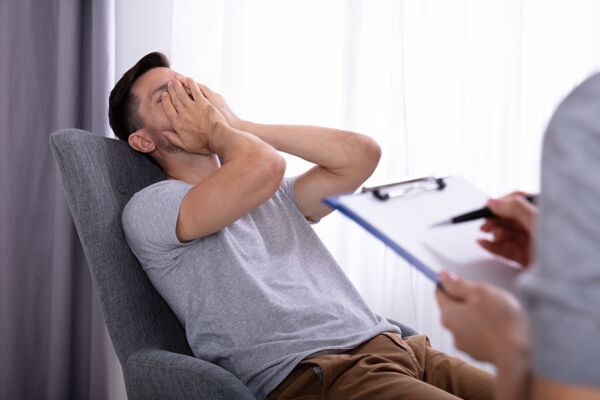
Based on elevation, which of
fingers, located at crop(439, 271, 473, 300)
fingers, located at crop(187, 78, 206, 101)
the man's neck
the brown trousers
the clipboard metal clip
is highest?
fingers, located at crop(187, 78, 206, 101)

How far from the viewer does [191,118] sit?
1432 mm

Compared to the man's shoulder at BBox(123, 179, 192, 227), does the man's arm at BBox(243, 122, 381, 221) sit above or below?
above

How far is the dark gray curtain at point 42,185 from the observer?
2066 mm

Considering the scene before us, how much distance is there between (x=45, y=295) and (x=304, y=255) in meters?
1.22

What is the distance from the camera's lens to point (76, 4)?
2.10m

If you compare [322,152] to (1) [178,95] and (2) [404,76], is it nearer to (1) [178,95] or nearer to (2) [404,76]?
(1) [178,95]

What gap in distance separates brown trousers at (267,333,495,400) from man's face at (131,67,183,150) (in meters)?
0.71

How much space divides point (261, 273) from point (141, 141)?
49cm

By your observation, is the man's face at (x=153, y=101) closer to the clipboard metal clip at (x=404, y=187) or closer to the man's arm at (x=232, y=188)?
the man's arm at (x=232, y=188)

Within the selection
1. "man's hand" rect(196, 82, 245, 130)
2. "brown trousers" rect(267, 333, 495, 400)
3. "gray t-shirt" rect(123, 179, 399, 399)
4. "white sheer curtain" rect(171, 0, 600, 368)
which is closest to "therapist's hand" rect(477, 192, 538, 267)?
"brown trousers" rect(267, 333, 495, 400)

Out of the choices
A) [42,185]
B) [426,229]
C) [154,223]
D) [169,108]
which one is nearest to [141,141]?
[169,108]

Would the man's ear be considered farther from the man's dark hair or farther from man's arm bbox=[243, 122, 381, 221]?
man's arm bbox=[243, 122, 381, 221]

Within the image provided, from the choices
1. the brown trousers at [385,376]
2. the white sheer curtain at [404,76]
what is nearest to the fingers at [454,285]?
the brown trousers at [385,376]

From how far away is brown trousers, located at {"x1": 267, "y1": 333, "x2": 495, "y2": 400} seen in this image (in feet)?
3.40
